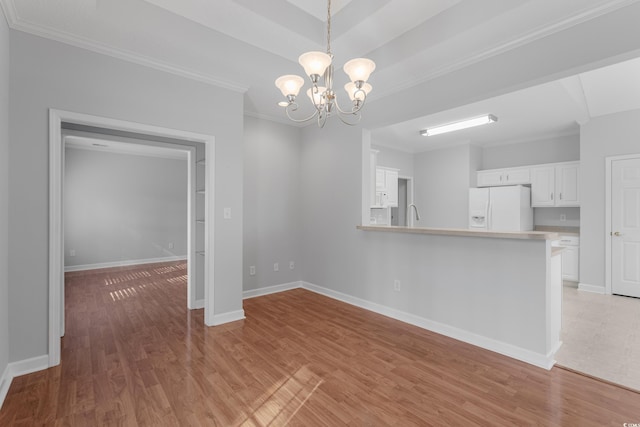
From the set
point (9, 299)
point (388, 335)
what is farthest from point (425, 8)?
point (9, 299)

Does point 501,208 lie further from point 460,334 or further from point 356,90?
point 356,90

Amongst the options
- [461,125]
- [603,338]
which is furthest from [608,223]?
[461,125]

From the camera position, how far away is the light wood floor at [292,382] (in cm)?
184

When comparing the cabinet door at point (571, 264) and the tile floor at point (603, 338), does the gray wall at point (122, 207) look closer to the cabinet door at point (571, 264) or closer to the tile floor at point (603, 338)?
the tile floor at point (603, 338)

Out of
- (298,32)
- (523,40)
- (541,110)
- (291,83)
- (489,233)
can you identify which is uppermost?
(298,32)

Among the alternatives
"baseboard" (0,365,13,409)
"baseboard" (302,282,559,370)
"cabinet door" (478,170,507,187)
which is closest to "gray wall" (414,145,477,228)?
"cabinet door" (478,170,507,187)

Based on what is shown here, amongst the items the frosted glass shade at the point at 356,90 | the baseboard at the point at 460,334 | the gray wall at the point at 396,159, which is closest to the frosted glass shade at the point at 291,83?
the frosted glass shade at the point at 356,90

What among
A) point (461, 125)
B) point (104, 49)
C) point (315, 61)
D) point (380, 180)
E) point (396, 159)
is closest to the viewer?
point (315, 61)

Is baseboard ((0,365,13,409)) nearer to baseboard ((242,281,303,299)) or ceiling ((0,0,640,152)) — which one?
baseboard ((242,281,303,299))

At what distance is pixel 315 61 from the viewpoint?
1.86 meters

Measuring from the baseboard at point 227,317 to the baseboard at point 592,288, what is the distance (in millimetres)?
5369

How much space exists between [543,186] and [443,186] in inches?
71.6

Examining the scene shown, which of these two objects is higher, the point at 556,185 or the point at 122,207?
the point at 556,185

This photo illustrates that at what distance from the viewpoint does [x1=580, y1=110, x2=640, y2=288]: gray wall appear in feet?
14.5
